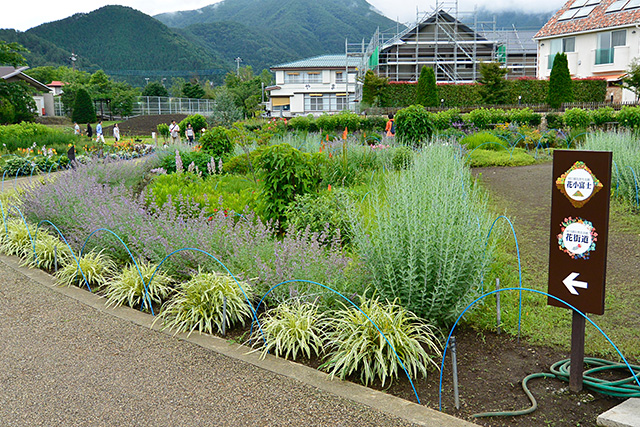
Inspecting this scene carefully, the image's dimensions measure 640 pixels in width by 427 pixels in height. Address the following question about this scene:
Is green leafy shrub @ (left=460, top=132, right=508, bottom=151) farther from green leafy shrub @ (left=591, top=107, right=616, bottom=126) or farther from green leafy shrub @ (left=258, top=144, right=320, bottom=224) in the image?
green leafy shrub @ (left=258, top=144, right=320, bottom=224)

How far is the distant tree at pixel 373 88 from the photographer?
2928 centimetres

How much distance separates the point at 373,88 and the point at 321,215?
81.6ft

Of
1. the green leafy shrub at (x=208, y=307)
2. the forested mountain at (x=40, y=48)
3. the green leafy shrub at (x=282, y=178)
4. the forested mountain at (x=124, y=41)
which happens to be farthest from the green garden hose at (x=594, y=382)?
the forested mountain at (x=124, y=41)

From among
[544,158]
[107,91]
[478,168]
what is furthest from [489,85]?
[107,91]

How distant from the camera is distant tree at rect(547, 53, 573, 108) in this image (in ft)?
82.8

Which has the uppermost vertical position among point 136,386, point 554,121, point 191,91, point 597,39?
point 191,91

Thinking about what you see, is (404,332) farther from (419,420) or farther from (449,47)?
(449,47)

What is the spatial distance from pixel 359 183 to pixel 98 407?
6466 mm

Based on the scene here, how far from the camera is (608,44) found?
34.0m

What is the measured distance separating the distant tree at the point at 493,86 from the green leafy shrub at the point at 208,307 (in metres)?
24.9

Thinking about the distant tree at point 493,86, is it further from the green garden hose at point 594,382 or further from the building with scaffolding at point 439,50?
the green garden hose at point 594,382

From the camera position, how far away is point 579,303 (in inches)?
130

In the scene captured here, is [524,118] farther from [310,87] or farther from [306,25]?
[306,25]

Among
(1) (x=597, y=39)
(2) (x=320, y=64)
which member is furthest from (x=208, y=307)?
(2) (x=320, y=64)
